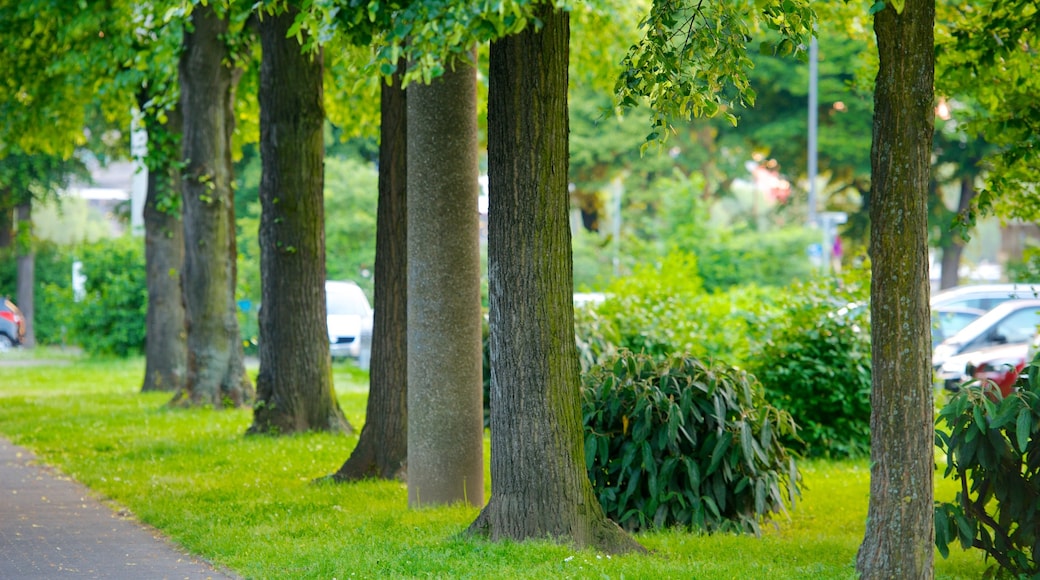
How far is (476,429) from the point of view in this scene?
923cm

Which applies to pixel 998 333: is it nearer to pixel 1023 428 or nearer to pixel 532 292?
pixel 1023 428

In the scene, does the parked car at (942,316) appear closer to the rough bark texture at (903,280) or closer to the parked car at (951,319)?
the parked car at (951,319)

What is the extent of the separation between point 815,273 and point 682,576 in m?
8.62

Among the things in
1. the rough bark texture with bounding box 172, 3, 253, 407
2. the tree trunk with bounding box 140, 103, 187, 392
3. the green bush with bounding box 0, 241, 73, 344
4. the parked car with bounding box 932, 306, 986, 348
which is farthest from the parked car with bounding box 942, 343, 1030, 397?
the green bush with bounding box 0, 241, 73, 344

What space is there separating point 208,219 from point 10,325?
22199mm

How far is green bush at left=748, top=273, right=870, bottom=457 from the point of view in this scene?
45.2 ft

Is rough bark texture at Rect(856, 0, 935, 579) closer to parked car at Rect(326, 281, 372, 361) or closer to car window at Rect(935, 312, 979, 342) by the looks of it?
car window at Rect(935, 312, 979, 342)

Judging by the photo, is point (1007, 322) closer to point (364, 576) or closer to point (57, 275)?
point (364, 576)

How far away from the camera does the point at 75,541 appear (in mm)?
8430

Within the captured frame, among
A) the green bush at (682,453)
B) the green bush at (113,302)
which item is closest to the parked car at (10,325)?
the green bush at (113,302)

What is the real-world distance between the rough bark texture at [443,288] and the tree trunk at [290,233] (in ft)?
15.1

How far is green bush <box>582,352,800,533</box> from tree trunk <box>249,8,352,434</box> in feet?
16.6

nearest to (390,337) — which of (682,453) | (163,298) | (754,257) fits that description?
(682,453)

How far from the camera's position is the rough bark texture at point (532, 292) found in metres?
7.49
